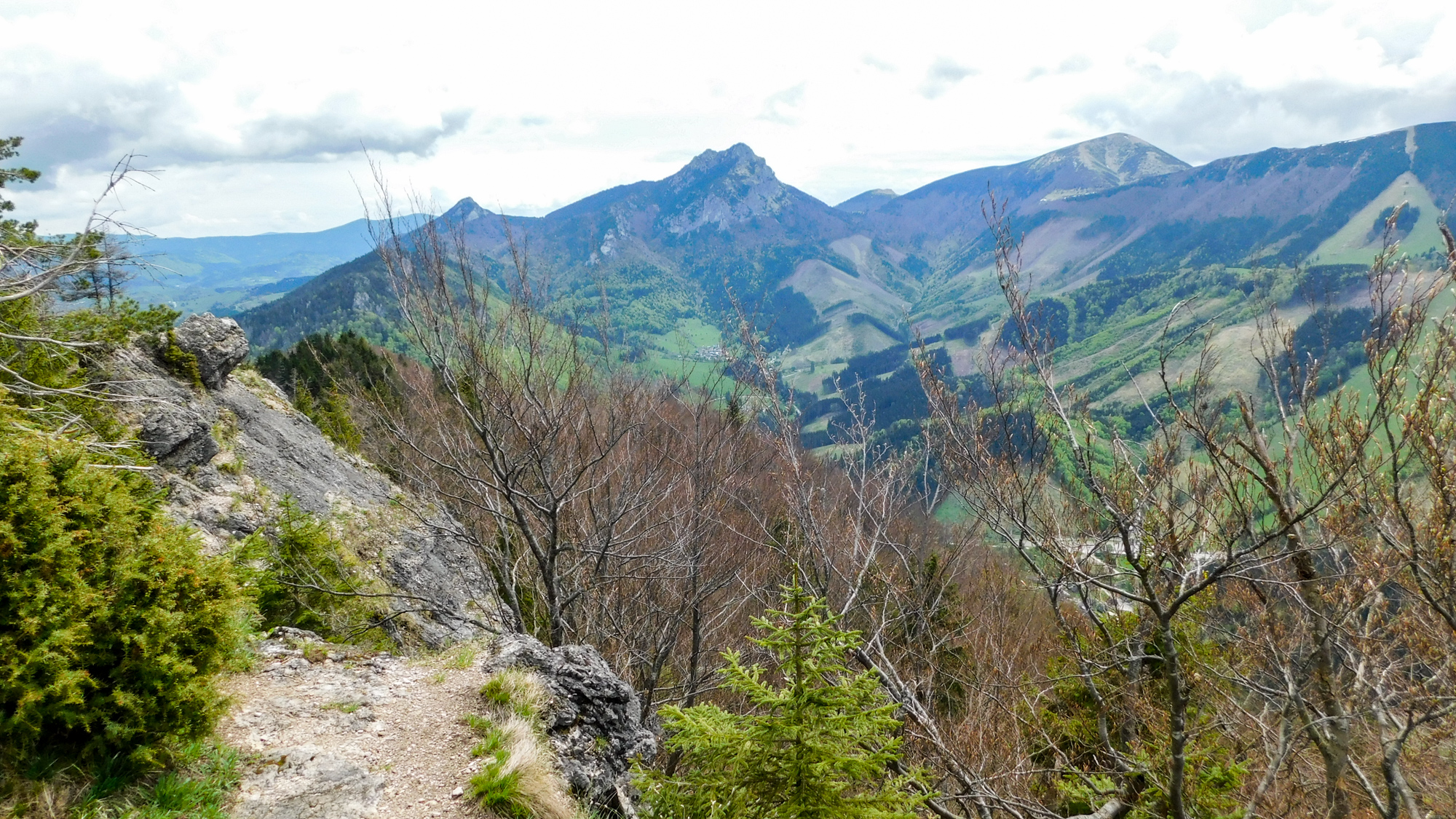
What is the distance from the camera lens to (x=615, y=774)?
23.5 feet

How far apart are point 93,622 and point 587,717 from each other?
4.65 meters

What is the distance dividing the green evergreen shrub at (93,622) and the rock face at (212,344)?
1387cm

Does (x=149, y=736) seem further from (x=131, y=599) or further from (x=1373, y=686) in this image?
(x=1373, y=686)

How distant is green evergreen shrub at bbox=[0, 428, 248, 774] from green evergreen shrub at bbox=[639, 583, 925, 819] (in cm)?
347

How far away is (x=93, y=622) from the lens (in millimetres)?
4297

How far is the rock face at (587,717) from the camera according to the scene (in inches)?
269

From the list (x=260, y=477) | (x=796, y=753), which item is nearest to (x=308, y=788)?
(x=796, y=753)

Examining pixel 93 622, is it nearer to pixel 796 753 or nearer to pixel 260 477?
pixel 796 753

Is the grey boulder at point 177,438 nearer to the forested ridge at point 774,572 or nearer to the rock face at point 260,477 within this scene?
the rock face at point 260,477

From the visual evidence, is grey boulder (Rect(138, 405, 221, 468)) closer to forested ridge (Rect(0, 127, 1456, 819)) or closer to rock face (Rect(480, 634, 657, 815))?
forested ridge (Rect(0, 127, 1456, 819))

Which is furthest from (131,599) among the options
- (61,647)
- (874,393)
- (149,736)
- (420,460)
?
(874,393)

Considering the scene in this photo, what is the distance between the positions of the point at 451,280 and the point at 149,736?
17.3ft

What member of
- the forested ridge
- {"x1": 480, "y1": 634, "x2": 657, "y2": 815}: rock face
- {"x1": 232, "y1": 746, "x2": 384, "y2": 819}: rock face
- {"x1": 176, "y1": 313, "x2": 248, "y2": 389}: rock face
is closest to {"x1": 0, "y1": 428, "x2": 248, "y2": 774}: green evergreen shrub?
the forested ridge

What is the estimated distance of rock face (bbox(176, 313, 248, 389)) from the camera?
15.9 meters
